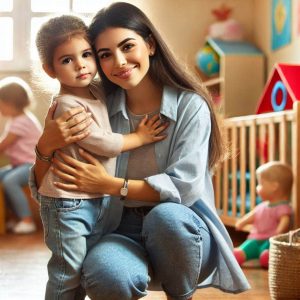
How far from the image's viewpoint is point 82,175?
1.33 meters

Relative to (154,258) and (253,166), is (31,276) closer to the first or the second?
(154,258)

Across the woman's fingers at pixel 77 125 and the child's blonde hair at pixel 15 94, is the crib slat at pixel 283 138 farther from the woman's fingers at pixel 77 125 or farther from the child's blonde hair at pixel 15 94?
the child's blonde hair at pixel 15 94

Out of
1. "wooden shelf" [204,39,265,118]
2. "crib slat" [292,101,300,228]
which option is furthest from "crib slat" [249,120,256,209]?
"wooden shelf" [204,39,265,118]

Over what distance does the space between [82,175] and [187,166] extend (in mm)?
234

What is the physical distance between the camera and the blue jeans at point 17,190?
3.59m

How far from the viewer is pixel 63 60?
134 cm

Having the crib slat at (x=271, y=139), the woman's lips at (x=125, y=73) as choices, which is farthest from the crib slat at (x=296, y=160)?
the woman's lips at (x=125, y=73)

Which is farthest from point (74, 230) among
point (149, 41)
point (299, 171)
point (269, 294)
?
point (299, 171)

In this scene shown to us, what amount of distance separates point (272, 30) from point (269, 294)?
6.96 ft

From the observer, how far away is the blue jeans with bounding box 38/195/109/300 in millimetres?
1300

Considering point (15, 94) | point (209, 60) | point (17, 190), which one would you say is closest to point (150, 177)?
point (17, 190)

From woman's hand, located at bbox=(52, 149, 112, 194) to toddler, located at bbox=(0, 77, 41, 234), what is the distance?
2324mm

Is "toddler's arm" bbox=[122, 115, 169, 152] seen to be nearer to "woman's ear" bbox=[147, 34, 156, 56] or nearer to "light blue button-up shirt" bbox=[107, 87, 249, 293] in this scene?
"light blue button-up shirt" bbox=[107, 87, 249, 293]

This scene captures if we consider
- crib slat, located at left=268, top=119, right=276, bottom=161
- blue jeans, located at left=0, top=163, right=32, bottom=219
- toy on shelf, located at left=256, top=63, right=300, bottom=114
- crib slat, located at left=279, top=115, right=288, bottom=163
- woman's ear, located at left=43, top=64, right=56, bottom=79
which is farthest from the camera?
blue jeans, located at left=0, top=163, right=32, bottom=219
